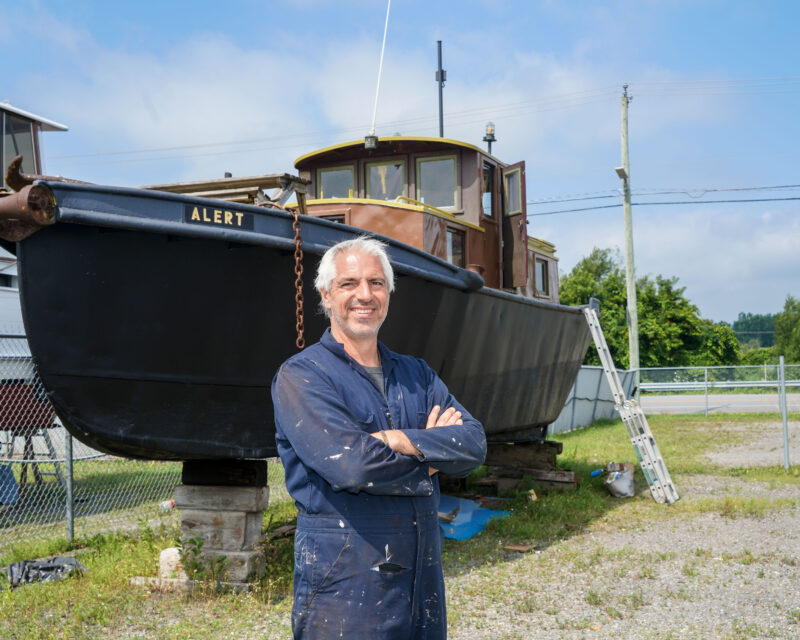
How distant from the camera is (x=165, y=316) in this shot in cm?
464

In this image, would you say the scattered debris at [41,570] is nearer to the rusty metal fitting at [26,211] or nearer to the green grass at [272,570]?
the green grass at [272,570]

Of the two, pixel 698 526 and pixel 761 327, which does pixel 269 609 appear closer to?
pixel 698 526

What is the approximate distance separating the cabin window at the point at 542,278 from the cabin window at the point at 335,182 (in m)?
2.84

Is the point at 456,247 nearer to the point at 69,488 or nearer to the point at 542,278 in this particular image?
the point at 542,278

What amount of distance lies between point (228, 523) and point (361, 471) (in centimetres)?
348

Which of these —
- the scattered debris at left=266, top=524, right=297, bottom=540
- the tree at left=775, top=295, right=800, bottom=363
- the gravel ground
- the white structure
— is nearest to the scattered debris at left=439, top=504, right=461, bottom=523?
the gravel ground

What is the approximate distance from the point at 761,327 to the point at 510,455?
186572 millimetres

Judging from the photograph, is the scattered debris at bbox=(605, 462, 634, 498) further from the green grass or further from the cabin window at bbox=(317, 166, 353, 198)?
the cabin window at bbox=(317, 166, 353, 198)

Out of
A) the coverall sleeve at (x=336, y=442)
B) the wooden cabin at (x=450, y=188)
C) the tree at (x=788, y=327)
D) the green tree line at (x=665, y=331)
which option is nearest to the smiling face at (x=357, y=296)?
the coverall sleeve at (x=336, y=442)

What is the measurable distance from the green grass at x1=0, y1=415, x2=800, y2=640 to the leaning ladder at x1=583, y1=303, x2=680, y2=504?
0.65 ft

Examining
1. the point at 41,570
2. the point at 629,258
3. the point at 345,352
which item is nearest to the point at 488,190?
the point at 41,570

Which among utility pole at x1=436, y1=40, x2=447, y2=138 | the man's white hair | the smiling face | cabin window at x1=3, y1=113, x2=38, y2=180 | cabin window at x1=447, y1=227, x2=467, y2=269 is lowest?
the smiling face

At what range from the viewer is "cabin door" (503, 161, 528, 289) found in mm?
8109

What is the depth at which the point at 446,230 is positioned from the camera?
725 centimetres
